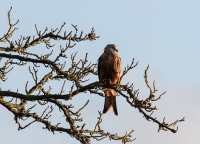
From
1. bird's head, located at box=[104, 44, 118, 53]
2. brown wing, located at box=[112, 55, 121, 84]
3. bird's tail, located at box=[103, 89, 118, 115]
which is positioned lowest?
bird's tail, located at box=[103, 89, 118, 115]

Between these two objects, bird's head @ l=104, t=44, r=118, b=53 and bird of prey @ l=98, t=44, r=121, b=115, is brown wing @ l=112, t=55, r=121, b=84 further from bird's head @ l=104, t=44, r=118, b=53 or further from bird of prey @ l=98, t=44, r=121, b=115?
bird's head @ l=104, t=44, r=118, b=53

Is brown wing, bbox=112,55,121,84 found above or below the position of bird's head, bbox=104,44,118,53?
below

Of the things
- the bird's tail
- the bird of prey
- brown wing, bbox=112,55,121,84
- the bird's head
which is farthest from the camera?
the bird's head

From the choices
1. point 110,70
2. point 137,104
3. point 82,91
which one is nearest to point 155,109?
point 137,104

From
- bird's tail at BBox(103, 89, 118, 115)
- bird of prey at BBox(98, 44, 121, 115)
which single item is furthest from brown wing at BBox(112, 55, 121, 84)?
bird's tail at BBox(103, 89, 118, 115)

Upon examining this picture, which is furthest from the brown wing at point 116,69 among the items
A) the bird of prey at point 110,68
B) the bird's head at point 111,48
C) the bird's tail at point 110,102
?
the bird's tail at point 110,102

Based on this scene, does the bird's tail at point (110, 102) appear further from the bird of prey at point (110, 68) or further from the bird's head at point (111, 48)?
the bird's head at point (111, 48)

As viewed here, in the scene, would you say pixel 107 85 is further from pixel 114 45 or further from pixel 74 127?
pixel 114 45

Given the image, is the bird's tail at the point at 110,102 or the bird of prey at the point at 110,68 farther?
the bird of prey at the point at 110,68

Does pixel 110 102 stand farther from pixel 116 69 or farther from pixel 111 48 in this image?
pixel 111 48

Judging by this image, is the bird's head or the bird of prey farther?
the bird's head

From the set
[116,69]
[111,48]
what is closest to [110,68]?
[116,69]

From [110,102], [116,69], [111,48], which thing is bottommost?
[110,102]

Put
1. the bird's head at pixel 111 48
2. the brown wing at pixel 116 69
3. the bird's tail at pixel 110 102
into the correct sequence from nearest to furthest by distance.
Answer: the bird's tail at pixel 110 102, the brown wing at pixel 116 69, the bird's head at pixel 111 48
